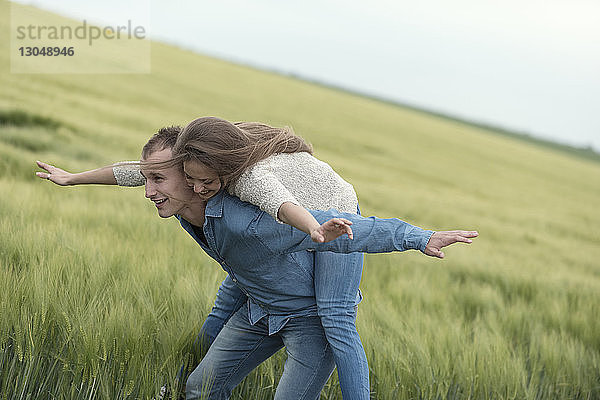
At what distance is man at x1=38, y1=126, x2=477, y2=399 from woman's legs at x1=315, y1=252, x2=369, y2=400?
0.23 feet

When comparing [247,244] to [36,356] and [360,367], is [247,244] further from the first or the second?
[36,356]

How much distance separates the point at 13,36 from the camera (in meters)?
11.4

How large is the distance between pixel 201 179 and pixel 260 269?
0.30 m

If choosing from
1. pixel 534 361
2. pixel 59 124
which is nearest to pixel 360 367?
pixel 534 361

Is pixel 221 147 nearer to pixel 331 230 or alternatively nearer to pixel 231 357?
pixel 331 230

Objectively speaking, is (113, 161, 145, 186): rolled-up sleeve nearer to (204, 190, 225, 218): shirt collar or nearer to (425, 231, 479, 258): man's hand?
(204, 190, 225, 218): shirt collar

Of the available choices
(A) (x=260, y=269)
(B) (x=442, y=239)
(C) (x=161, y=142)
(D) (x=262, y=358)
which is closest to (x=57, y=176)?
(C) (x=161, y=142)

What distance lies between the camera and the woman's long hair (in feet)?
4.72

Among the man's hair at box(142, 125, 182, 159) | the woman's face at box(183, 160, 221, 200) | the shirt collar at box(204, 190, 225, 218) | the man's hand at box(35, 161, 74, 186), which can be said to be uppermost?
the man's hair at box(142, 125, 182, 159)

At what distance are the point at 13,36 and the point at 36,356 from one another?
11.5 metres

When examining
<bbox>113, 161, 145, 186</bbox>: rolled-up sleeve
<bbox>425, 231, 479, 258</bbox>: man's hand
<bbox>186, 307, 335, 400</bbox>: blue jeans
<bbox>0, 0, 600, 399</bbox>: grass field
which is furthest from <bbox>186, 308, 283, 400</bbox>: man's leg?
<bbox>425, 231, 479, 258</bbox>: man's hand

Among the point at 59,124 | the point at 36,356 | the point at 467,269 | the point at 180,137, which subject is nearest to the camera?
the point at 180,137

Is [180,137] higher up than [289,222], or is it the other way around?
[180,137]

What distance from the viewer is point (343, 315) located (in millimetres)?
1587
